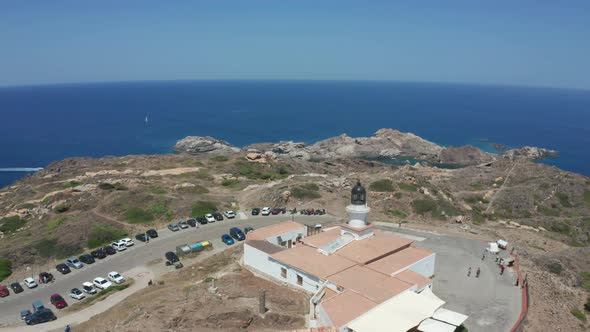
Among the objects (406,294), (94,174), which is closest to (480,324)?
(406,294)

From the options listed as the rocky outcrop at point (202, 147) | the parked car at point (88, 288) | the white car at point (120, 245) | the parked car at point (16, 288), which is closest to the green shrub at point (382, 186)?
the white car at point (120, 245)

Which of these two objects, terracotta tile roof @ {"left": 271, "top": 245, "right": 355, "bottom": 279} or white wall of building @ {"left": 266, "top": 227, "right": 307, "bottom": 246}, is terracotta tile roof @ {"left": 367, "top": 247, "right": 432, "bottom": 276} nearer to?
terracotta tile roof @ {"left": 271, "top": 245, "right": 355, "bottom": 279}

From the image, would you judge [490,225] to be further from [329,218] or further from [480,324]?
[480,324]

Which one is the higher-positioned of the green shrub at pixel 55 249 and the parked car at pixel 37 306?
the parked car at pixel 37 306

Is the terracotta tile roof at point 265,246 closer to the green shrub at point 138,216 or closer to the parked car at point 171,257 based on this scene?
the parked car at point 171,257

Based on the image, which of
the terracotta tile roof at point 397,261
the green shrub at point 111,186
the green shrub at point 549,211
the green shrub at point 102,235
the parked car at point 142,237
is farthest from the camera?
the green shrub at point 549,211
